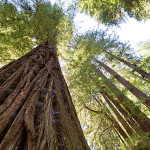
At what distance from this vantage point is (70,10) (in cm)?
718

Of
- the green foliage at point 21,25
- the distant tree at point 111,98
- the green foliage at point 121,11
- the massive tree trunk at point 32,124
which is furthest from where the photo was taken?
the green foliage at point 121,11

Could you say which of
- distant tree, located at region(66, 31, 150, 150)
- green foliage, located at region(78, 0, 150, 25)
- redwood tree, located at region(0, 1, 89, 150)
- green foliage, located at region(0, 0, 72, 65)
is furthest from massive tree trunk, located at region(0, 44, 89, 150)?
green foliage, located at region(78, 0, 150, 25)

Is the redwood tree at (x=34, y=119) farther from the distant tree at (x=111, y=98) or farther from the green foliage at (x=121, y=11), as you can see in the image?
the green foliage at (x=121, y=11)

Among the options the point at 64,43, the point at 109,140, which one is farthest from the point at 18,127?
the point at 64,43

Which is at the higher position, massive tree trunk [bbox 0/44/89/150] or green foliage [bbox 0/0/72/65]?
green foliage [bbox 0/0/72/65]

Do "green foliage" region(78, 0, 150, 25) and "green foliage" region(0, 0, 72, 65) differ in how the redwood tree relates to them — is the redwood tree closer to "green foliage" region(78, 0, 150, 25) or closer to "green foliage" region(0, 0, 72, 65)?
"green foliage" region(0, 0, 72, 65)

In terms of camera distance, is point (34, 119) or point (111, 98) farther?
point (111, 98)

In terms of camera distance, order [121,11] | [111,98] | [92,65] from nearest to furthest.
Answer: [111,98]
[92,65]
[121,11]

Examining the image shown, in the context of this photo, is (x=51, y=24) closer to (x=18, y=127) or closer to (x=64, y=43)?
(x=64, y=43)

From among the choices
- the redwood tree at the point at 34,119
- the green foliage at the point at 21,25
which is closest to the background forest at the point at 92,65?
the green foliage at the point at 21,25

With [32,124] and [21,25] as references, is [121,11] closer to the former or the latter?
[21,25]

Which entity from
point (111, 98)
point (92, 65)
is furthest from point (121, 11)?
point (111, 98)

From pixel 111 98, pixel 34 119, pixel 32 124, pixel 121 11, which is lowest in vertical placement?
pixel 32 124

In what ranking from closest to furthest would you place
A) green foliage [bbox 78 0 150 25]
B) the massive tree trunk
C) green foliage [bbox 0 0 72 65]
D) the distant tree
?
1. the massive tree trunk
2. the distant tree
3. green foliage [bbox 0 0 72 65]
4. green foliage [bbox 78 0 150 25]
